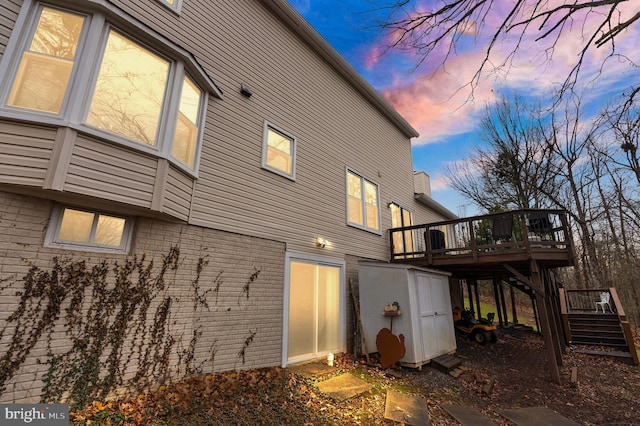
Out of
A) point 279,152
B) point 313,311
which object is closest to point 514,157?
point 279,152

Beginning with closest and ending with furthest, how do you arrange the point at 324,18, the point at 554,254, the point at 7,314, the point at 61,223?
the point at 7,314, the point at 61,223, the point at 324,18, the point at 554,254

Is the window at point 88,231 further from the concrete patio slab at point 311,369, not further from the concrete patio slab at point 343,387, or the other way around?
the concrete patio slab at point 343,387

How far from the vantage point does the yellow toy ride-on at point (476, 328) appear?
32.3 feet

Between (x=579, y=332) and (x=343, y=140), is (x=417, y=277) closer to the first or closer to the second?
(x=343, y=140)

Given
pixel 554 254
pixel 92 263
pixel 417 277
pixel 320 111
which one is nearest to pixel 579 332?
pixel 554 254

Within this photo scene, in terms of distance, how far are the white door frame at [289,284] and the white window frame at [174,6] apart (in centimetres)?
527

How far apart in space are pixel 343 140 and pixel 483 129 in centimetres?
1283

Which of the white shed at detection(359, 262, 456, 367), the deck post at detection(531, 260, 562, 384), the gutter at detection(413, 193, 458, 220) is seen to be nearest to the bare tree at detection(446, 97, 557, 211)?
the gutter at detection(413, 193, 458, 220)

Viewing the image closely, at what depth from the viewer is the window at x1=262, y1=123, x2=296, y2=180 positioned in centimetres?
674

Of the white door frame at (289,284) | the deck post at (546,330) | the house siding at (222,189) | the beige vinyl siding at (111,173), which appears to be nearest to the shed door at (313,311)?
the white door frame at (289,284)

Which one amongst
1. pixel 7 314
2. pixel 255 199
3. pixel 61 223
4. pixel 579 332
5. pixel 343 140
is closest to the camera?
pixel 7 314

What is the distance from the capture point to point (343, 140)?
941 centimetres

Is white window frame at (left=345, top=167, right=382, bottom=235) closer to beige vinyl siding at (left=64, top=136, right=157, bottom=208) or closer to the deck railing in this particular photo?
the deck railing

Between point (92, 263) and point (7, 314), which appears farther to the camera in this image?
point (92, 263)
